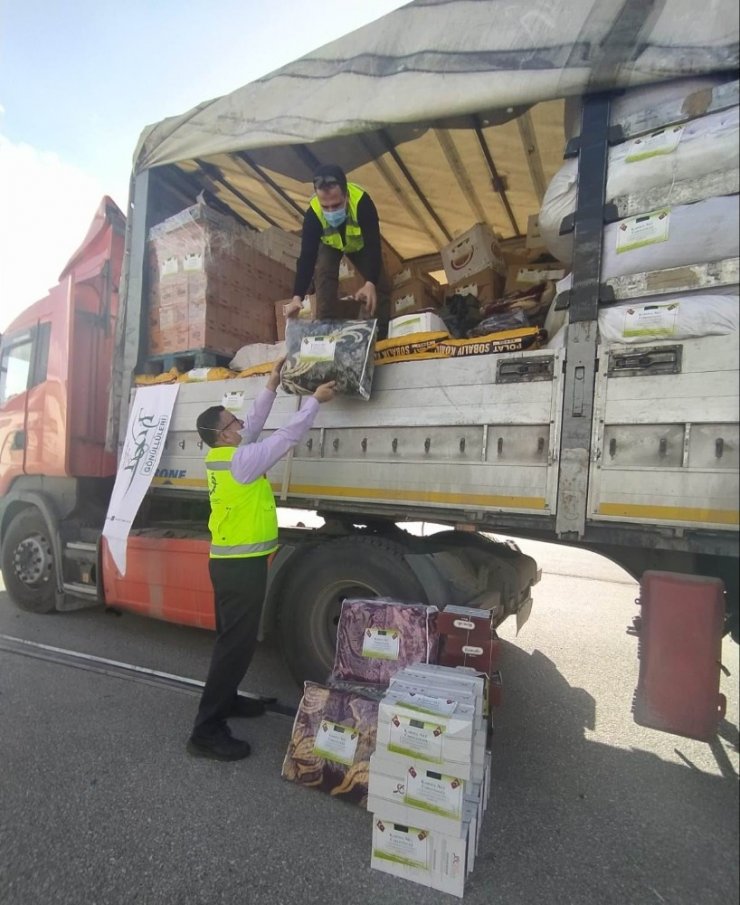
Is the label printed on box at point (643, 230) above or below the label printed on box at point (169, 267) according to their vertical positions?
below

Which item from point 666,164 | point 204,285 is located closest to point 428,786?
point 666,164

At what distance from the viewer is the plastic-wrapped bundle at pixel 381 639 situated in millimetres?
2695

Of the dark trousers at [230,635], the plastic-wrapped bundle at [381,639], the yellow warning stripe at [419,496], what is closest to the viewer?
the yellow warning stripe at [419,496]

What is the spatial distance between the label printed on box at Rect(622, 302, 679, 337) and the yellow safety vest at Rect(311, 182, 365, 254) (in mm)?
1881

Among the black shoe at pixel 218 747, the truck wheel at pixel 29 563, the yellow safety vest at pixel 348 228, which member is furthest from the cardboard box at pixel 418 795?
the truck wheel at pixel 29 563

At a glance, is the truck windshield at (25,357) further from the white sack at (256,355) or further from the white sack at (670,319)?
the white sack at (670,319)

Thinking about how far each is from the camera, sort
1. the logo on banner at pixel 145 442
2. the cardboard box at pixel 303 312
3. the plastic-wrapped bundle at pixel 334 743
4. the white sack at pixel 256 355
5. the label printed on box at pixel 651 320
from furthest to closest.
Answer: the logo on banner at pixel 145 442
the cardboard box at pixel 303 312
the white sack at pixel 256 355
the plastic-wrapped bundle at pixel 334 743
the label printed on box at pixel 651 320

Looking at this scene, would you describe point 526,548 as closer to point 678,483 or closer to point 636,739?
point 636,739

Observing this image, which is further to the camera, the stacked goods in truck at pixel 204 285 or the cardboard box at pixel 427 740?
the stacked goods in truck at pixel 204 285

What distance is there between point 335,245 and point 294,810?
10.3 feet

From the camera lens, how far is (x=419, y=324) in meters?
3.01

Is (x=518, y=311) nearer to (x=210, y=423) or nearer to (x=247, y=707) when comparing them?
(x=210, y=423)

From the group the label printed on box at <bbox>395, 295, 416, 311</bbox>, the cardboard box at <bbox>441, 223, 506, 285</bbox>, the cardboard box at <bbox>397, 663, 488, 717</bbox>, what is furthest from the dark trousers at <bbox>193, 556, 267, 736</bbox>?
the cardboard box at <bbox>441, 223, 506, 285</bbox>

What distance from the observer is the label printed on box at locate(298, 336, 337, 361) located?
2.93m
